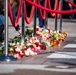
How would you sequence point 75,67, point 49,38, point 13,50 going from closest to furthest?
point 75,67 → point 13,50 → point 49,38

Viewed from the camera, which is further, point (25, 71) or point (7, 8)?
point (7, 8)

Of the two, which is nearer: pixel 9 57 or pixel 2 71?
pixel 2 71

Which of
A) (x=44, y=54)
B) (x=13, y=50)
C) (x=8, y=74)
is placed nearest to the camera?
(x=8, y=74)

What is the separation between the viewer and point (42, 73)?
7.04 m

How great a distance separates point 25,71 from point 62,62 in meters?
1.20

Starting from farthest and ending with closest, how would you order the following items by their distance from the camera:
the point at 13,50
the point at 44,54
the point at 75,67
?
the point at 44,54 → the point at 13,50 → the point at 75,67

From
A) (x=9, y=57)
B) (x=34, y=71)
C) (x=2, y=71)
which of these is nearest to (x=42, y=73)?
(x=34, y=71)

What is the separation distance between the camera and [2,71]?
7.24m

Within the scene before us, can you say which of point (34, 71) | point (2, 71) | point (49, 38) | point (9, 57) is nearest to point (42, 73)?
point (34, 71)

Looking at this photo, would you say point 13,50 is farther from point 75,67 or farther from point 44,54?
point 75,67

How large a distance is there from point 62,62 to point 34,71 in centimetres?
110

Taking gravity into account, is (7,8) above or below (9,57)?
above

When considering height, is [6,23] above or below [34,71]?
above

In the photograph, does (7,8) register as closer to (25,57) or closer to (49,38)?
(25,57)
